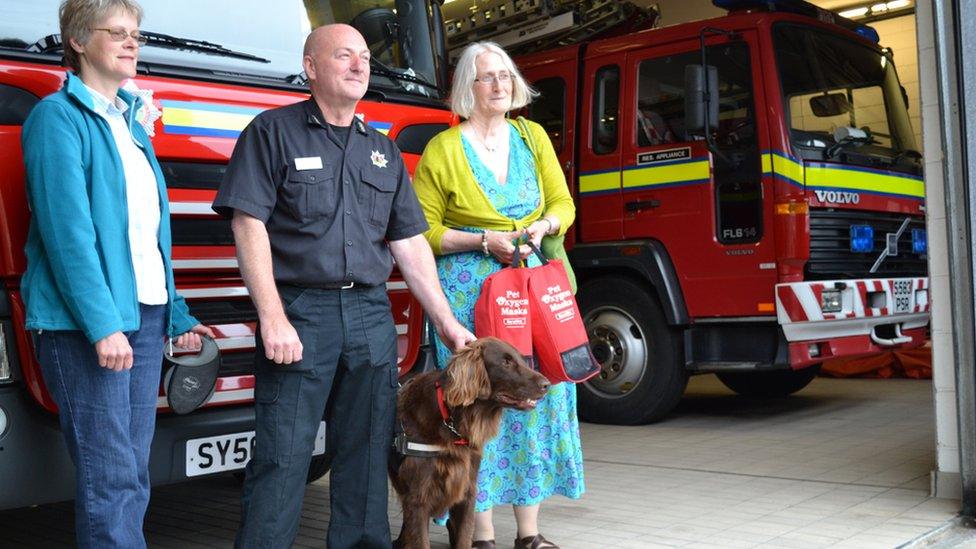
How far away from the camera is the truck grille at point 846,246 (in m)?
7.02

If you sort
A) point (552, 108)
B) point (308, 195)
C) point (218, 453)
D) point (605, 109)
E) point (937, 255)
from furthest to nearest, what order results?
1. point (552, 108)
2. point (605, 109)
3. point (937, 255)
4. point (218, 453)
5. point (308, 195)

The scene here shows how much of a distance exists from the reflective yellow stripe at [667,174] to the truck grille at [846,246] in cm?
76

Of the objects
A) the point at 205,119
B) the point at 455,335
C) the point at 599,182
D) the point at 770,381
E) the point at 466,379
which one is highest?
the point at 599,182

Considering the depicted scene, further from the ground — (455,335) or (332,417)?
(455,335)

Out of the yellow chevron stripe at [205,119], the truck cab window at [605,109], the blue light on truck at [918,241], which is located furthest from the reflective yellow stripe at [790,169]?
the yellow chevron stripe at [205,119]

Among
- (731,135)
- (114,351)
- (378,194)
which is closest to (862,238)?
(731,135)

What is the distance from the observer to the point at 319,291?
349cm

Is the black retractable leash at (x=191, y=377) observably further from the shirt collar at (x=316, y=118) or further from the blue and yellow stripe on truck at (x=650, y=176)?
the blue and yellow stripe on truck at (x=650, y=176)

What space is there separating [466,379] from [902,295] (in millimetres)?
4817

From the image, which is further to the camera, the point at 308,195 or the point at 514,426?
the point at 514,426

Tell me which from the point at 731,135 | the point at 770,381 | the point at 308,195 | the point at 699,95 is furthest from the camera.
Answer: the point at 770,381

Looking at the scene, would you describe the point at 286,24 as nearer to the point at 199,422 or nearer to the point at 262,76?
the point at 262,76

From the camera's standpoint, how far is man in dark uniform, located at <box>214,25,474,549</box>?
11.1 ft

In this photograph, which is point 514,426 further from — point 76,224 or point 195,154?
point 76,224
